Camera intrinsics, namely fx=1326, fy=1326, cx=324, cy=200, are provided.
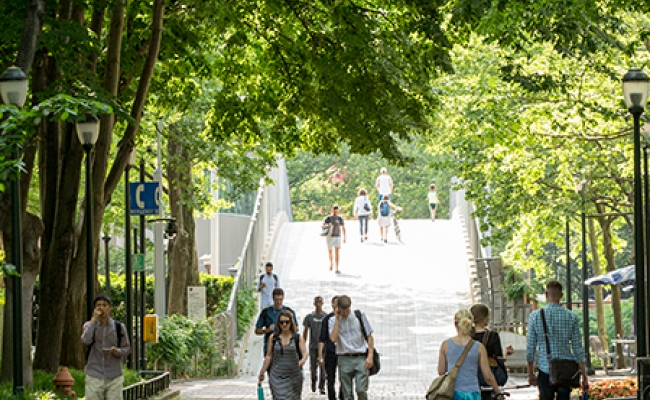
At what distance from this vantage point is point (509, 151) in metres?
27.6

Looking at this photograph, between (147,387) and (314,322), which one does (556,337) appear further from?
(314,322)

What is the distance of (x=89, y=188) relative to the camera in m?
16.5

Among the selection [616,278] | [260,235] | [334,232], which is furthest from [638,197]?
[260,235]

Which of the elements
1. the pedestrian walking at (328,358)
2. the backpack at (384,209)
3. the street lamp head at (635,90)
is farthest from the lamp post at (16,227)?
the backpack at (384,209)

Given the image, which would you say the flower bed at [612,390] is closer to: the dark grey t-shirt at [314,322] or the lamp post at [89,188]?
the dark grey t-shirt at [314,322]

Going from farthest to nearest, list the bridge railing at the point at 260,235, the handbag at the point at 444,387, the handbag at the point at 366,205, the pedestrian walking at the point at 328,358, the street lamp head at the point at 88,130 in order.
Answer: the handbag at the point at 366,205 → the bridge railing at the point at 260,235 → the pedestrian walking at the point at 328,358 → the street lamp head at the point at 88,130 → the handbag at the point at 444,387

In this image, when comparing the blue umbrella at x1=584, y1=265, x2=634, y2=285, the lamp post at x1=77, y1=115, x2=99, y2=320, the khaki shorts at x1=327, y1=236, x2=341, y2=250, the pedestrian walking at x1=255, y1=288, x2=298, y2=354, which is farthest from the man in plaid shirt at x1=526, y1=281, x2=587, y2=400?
the khaki shorts at x1=327, y1=236, x2=341, y2=250

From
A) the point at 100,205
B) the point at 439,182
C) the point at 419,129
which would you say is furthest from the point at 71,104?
the point at 439,182

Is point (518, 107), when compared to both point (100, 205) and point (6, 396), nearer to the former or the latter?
point (100, 205)

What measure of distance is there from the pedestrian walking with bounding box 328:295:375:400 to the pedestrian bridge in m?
5.00

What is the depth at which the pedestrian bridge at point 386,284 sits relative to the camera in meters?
25.8

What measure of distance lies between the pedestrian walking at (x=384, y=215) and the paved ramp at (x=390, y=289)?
0.35 metres

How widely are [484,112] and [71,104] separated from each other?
1521 cm

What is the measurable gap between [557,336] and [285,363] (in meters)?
3.23
